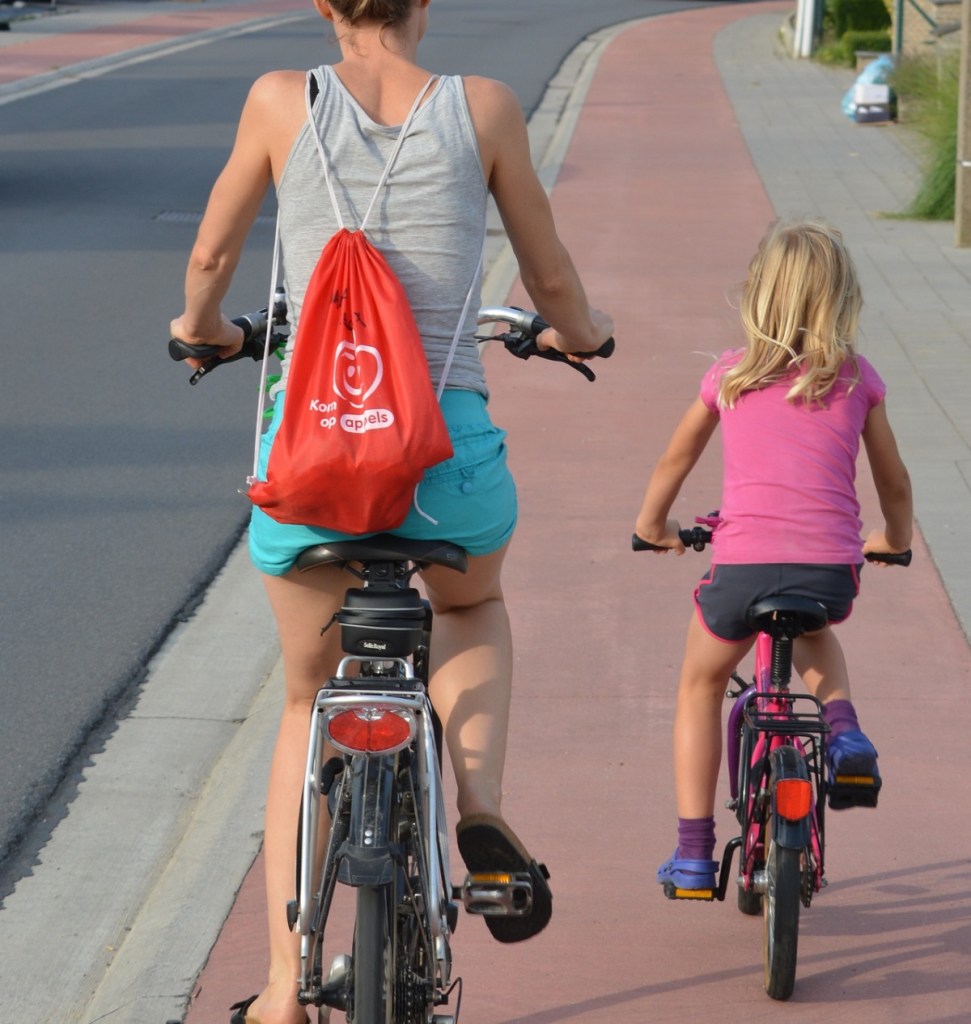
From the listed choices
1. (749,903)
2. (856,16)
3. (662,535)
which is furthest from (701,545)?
(856,16)

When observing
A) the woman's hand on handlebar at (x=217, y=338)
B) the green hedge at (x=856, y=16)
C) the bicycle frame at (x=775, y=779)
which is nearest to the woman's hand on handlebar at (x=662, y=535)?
the bicycle frame at (x=775, y=779)

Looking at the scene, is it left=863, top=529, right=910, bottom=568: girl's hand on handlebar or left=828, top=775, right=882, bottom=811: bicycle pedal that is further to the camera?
left=863, top=529, right=910, bottom=568: girl's hand on handlebar

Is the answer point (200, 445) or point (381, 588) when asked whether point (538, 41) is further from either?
point (381, 588)

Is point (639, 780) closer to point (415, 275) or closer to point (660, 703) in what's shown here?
point (660, 703)

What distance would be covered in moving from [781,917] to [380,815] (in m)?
1.05

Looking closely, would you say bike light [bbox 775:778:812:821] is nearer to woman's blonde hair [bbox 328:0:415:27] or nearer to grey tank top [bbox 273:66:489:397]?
grey tank top [bbox 273:66:489:397]

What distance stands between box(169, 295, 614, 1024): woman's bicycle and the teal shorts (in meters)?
0.03

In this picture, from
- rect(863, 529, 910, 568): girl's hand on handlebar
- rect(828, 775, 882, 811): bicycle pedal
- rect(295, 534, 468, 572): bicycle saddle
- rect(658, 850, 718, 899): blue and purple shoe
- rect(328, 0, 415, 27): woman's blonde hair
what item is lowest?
rect(658, 850, 718, 899): blue and purple shoe

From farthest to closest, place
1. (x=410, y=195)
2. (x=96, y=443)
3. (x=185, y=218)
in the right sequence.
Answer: (x=185, y=218), (x=96, y=443), (x=410, y=195)

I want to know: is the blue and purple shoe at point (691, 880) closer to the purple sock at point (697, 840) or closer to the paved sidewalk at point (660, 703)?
the purple sock at point (697, 840)

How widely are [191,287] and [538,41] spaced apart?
31691mm

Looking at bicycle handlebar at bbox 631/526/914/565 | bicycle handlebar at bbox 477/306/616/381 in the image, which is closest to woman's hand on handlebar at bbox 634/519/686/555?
bicycle handlebar at bbox 631/526/914/565

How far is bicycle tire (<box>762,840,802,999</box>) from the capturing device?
3.29 m

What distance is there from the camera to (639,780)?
14.8 ft
